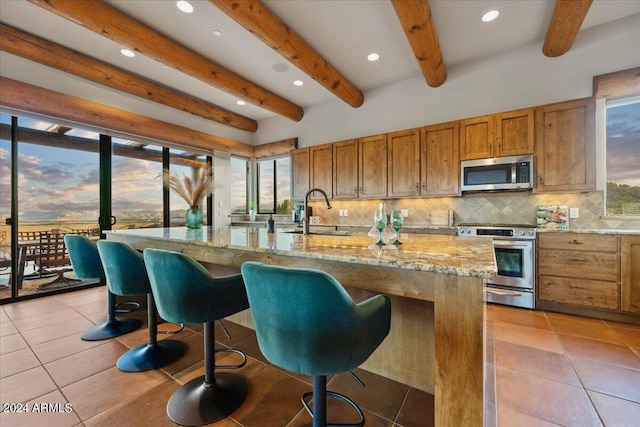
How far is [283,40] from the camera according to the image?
2.81 metres

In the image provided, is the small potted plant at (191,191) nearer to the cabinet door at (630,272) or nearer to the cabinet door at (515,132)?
the cabinet door at (515,132)

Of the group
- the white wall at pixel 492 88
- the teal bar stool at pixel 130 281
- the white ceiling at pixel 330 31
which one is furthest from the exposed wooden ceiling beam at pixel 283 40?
the teal bar stool at pixel 130 281

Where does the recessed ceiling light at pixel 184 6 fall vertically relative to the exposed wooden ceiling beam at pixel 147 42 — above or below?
above

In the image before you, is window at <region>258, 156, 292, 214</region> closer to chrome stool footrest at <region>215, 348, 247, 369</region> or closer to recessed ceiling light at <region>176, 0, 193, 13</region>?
recessed ceiling light at <region>176, 0, 193, 13</region>

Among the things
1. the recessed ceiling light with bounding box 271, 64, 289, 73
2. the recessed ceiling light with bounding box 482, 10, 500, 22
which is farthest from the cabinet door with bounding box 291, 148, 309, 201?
the recessed ceiling light with bounding box 482, 10, 500, 22

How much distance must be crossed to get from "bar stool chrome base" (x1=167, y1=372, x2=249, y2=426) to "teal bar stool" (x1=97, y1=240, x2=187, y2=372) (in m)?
0.48

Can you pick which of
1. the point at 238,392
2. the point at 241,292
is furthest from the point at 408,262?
the point at 238,392

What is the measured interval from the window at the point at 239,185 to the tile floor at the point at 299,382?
3679 mm

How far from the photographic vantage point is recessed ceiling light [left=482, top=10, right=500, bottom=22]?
107 inches

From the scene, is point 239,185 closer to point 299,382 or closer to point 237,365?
point 237,365

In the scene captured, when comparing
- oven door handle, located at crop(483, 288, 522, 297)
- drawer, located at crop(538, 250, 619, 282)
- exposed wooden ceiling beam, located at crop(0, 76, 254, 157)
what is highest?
exposed wooden ceiling beam, located at crop(0, 76, 254, 157)

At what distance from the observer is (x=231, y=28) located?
2.88 m

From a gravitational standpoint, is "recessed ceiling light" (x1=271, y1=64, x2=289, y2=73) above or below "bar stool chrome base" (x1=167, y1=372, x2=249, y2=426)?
above

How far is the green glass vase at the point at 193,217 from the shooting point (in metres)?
2.88
